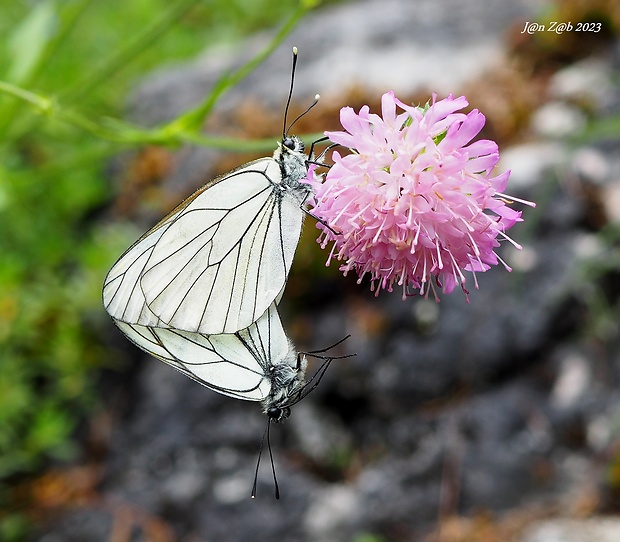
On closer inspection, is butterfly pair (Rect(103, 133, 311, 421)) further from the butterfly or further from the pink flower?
the pink flower

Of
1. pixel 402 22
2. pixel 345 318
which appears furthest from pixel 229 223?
pixel 402 22

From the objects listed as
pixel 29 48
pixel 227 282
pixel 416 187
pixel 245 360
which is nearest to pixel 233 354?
pixel 245 360

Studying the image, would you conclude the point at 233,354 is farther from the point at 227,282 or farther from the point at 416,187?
the point at 416,187

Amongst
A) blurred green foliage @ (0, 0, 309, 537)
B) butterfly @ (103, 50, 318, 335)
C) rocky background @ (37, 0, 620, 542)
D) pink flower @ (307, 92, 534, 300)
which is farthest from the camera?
rocky background @ (37, 0, 620, 542)

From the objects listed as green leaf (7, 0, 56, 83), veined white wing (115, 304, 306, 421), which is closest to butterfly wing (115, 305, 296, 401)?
veined white wing (115, 304, 306, 421)

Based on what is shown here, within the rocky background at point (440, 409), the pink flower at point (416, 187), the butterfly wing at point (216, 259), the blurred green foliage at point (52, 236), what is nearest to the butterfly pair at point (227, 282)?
the butterfly wing at point (216, 259)
